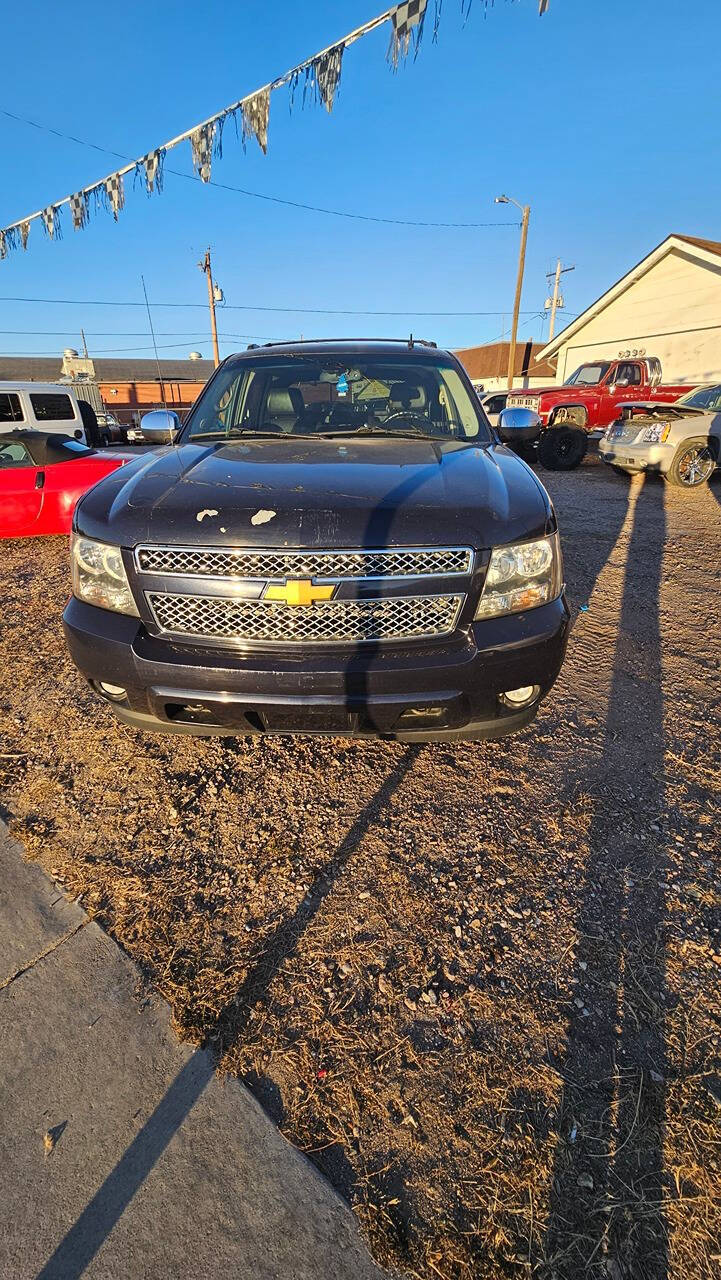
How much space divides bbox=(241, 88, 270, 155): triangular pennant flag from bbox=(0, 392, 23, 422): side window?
1006cm

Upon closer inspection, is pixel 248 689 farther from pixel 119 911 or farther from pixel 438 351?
pixel 438 351

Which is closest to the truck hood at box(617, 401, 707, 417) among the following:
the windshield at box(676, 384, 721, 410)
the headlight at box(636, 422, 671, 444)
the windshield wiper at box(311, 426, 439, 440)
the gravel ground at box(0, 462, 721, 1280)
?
the windshield at box(676, 384, 721, 410)

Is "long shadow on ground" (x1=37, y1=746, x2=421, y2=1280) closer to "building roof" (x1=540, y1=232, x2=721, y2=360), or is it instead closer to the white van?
the white van

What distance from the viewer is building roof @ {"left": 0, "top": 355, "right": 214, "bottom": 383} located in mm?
51875

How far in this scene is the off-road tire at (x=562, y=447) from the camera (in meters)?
12.1

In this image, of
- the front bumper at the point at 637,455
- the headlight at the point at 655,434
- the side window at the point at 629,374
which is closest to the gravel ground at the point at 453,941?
the front bumper at the point at 637,455

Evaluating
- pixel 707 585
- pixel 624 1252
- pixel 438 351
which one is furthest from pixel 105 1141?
pixel 707 585

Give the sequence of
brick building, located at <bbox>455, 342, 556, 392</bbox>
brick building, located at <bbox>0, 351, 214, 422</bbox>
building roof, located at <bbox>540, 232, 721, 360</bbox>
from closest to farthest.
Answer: building roof, located at <bbox>540, 232, 721, 360</bbox> → brick building, located at <bbox>455, 342, 556, 392</bbox> → brick building, located at <bbox>0, 351, 214, 422</bbox>

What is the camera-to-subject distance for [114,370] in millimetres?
55719

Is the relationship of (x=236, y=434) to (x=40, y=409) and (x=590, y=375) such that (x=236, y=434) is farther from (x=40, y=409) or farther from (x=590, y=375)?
(x=590, y=375)

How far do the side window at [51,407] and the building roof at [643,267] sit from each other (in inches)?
803

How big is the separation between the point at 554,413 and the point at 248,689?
43.5ft

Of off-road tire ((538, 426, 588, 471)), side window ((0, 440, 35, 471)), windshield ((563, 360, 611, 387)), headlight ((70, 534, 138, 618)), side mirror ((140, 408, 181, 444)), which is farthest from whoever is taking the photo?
windshield ((563, 360, 611, 387))

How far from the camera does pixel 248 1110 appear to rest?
1.38 metres
